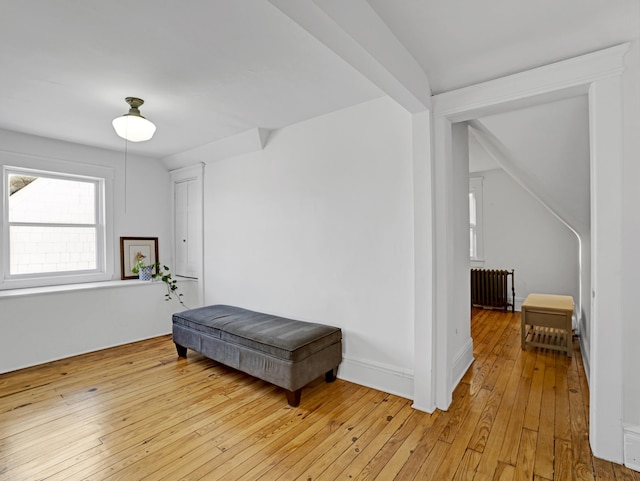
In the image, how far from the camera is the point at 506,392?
259cm

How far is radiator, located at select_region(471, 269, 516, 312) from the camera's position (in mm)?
5324

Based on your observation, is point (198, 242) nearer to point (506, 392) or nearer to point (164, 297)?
→ point (164, 297)

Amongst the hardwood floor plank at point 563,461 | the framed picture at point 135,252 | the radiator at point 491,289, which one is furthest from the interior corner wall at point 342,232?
the radiator at point 491,289

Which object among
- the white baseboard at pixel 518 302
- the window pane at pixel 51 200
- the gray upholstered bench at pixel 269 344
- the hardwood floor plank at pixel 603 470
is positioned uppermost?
the window pane at pixel 51 200

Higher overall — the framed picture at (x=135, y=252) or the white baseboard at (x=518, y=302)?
the framed picture at (x=135, y=252)

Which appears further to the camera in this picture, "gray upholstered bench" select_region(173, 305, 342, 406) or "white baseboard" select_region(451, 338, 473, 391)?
"white baseboard" select_region(451, 338, 473, 391)

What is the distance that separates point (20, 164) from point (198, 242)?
1997 millimetres

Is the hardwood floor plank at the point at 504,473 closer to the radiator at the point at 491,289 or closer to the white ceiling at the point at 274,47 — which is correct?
the white ceiling at the point at 274,47

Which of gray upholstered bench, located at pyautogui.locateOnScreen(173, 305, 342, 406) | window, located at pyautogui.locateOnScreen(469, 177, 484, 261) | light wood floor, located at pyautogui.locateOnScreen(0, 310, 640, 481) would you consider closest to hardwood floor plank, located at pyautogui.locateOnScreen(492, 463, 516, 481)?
light wood floor, located at pyautogui.locateOnScreen(0, 310, 640, 481)

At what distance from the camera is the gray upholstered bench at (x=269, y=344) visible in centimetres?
245

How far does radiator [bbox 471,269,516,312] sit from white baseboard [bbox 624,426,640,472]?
3744mm

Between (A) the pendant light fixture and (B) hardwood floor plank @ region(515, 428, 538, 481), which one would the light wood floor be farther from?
(A) the pendant light fixture

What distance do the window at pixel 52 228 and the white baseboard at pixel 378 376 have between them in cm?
334

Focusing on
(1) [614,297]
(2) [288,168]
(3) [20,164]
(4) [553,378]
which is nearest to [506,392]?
(4) [553,378]
